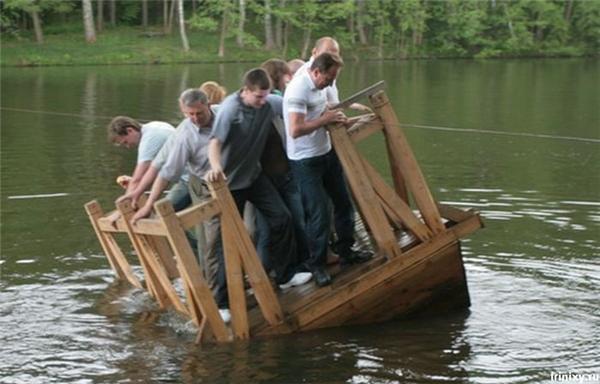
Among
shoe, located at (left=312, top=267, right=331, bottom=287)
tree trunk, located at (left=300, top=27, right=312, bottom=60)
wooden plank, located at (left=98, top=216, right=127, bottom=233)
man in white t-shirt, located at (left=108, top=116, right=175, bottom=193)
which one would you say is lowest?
tree trunk, located at (left=300, top=27, right=312, bottom=60)

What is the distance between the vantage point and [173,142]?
870 cm

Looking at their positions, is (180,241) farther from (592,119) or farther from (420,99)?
(420,99)

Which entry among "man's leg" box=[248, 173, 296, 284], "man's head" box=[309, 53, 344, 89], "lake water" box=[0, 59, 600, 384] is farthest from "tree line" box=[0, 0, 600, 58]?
"man's head" box=[309, 53, 344, 89]

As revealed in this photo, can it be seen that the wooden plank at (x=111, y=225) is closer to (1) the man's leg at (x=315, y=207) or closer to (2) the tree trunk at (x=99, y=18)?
(1) the man's leg at (x=315, y=207)

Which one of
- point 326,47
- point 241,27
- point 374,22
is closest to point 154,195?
point 326,47

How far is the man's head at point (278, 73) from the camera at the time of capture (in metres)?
9.70

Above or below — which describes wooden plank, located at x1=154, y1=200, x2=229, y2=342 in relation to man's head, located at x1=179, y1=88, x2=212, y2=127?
below

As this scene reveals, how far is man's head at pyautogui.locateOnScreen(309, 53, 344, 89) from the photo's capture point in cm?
845

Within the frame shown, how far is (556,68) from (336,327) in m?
51.0

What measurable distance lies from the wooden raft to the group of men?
0.72 feet

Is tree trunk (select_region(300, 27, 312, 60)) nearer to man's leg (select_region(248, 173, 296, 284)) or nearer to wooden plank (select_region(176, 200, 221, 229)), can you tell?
man's leg (select_region(248, 173, 296, 284))

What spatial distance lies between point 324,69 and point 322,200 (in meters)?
1.26

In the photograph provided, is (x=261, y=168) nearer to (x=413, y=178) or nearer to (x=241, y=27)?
(x=413, y=178)

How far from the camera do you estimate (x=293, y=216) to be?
30.4ft
